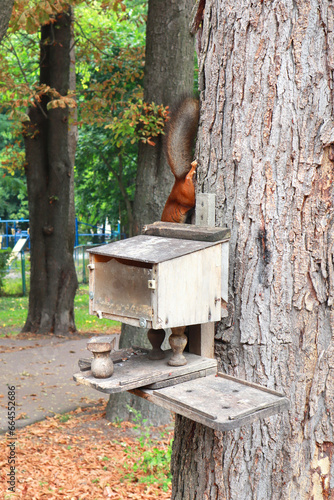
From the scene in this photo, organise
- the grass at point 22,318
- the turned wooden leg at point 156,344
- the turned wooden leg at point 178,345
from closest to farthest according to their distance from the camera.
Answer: the turned wooden leg at point 178,345 < the turned wooden leg at point 156,344 < the grass at point 22,318

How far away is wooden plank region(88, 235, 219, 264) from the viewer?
6.02 ft

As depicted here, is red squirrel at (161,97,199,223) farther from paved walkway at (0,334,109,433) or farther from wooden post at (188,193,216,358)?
paved walkway at (0,334,109,433)

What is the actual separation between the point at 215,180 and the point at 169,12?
416cm

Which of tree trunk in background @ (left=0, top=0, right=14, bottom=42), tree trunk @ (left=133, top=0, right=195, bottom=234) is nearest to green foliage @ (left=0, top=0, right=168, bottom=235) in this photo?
tree trunk @ (left=133, top=0, right=195, bottom=234)

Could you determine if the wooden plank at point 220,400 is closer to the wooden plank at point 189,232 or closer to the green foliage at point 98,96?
the wooden plank at point 189,232

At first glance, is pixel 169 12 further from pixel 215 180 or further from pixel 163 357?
pixel 163 357

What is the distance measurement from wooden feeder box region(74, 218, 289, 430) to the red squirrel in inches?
17.5

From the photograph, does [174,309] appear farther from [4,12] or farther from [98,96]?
[98,96]

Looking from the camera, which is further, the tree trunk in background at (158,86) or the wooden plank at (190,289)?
the tree trunk in background at (158,86)

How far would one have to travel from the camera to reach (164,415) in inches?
208

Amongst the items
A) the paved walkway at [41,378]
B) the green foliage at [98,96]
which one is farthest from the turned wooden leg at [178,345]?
the paved walkway at [41,378]

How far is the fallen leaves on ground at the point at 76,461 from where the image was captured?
4148 millimetres

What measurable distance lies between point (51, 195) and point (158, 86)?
12.9ft

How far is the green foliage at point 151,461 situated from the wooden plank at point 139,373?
2.45 metres
